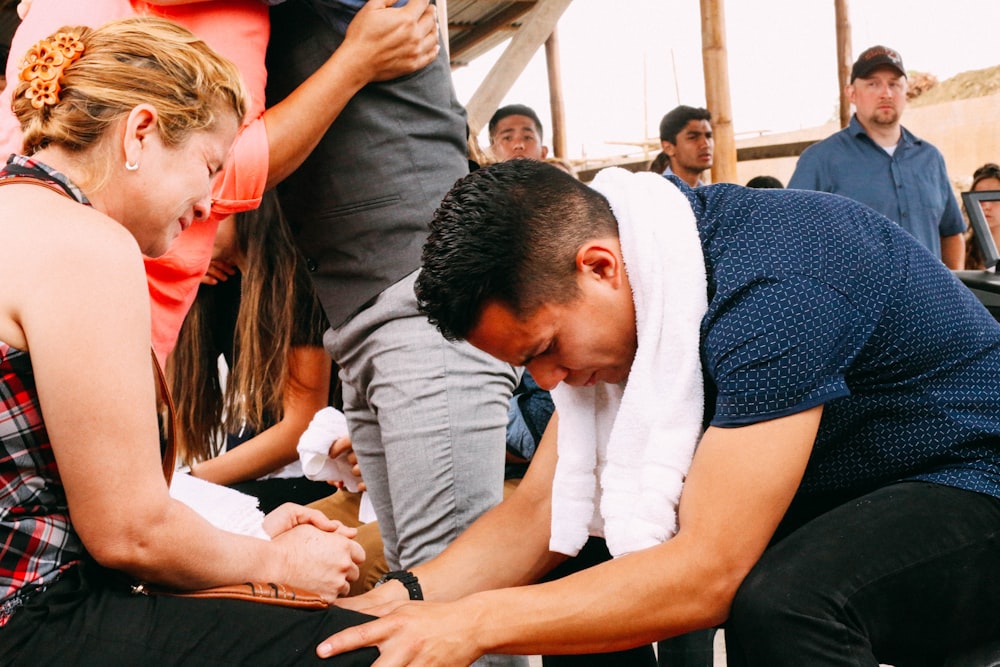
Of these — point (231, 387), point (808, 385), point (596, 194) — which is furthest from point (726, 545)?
point (231, 387)

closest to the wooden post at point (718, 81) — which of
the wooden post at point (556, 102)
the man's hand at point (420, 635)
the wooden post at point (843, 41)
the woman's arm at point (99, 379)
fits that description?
the wooden post at point (843, 41)

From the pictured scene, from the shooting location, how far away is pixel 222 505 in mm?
1885

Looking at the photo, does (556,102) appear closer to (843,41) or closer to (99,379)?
(843,41)

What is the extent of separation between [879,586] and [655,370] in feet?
1.47

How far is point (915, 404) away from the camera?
158 cm

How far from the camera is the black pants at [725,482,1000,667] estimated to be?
4.66 ft

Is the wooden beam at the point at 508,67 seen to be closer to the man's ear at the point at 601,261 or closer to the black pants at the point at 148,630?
the man's ear at the point at 601,261

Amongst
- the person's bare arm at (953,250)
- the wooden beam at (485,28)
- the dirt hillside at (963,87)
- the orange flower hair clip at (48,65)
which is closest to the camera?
the orange flower hair clip at (48,65)

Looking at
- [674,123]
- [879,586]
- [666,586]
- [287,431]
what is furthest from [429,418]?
[674,123]

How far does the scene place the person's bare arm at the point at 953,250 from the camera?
5.11m

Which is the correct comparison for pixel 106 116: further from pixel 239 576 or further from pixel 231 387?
pixel 231 387

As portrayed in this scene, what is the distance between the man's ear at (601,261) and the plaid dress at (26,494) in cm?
71

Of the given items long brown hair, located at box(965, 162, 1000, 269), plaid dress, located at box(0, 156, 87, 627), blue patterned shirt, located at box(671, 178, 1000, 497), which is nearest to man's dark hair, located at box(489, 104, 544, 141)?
long brown hair, located at box(965, 162, 1000, 269)

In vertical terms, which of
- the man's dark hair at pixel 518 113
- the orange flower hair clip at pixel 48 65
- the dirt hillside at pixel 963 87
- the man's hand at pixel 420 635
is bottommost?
the dirt hillside at pixel 963 87
